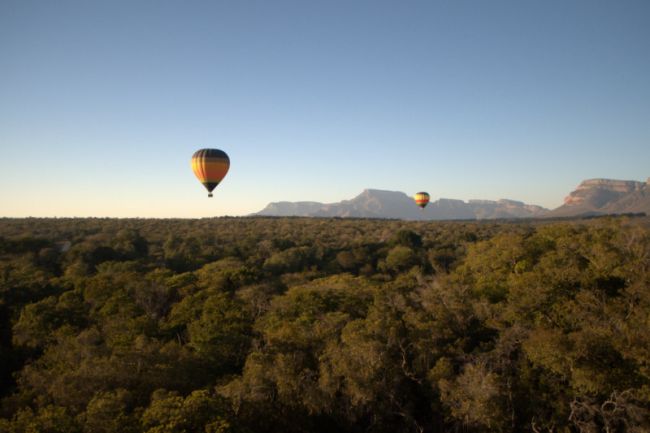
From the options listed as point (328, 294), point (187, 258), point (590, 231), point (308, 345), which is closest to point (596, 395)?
point (308, 345)

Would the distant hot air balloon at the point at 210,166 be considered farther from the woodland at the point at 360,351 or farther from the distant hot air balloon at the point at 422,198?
the distant hot air balloon at the point at 422,198

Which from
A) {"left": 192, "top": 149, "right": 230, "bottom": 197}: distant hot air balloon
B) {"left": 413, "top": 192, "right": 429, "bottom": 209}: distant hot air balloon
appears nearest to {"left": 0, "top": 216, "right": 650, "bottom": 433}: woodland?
{"left": 192, "top": 149, "right": 230, "bottom": 197}: distant hot air balloon

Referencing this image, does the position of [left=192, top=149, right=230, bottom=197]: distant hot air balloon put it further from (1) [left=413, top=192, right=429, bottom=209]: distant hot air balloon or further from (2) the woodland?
(1) [left=413, top=192, right=429, bottom=209]: distant hot air balloon

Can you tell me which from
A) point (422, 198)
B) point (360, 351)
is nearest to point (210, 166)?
point (360, 351)

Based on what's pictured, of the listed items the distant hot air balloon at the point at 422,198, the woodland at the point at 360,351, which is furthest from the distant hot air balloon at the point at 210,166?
the distant hot air balloon at the point at 422,198

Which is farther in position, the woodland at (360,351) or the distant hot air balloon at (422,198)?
the distant hot air balloon at (422,198)

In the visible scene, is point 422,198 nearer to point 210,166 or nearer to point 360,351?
point 210,166
